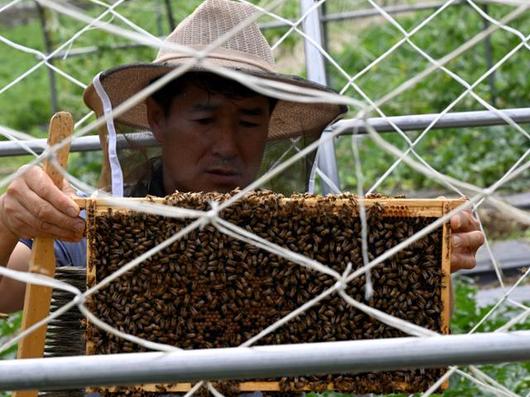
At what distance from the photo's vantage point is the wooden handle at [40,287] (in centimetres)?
169

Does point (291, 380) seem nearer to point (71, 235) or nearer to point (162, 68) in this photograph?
point (71, 235)

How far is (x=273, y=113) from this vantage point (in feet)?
7.74

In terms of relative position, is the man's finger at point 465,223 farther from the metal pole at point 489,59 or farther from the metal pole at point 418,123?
the metal pole at point 489,59

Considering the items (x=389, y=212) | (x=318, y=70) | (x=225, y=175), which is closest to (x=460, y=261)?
(x=389, y=212)

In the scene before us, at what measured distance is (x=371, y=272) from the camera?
1717 millimetres

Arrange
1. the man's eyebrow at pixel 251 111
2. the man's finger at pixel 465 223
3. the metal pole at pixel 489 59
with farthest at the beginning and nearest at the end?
the metal pole at pixel 489 59 < the man's eyebrow at pixel 251 111 < the man's finger at pixel 465 223

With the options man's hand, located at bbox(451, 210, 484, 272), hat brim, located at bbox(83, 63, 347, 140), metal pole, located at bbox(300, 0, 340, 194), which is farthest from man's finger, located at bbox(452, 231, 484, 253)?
metal pole, located at bbox(300, 0, 340, 194)

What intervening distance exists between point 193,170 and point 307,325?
0.53 meters

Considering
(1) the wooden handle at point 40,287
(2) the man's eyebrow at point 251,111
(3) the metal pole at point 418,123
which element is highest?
(3) the metal pole at point 418,123

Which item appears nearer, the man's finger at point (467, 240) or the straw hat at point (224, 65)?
the man's finger at point (467, 240)

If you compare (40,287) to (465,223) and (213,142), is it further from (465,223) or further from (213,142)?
(465,223)

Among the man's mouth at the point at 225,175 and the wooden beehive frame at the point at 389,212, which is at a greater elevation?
the man's mouth at the point at 225,175

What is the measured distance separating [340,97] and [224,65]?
0.92 m

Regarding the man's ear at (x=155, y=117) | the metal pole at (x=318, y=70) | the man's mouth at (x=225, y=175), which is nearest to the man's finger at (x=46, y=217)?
the man's mouth at (x=225, y=175)
